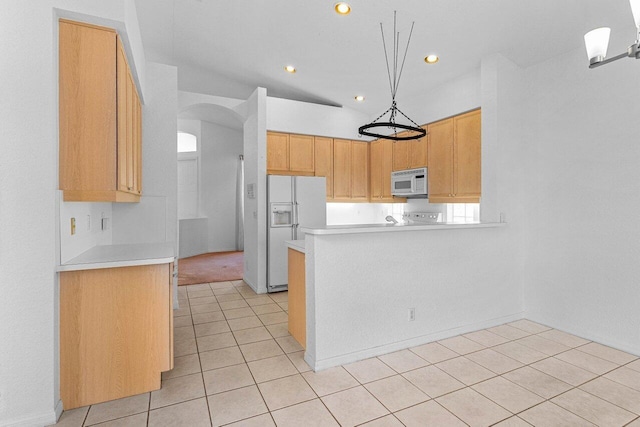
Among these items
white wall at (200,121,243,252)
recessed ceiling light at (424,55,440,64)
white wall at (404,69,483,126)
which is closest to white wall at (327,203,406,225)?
white wall at (404,69,483,126)

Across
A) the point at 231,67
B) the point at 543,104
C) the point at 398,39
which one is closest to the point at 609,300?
the point at 543,104

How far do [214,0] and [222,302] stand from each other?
3.56 meters

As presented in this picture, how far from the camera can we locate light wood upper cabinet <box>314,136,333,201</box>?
5.41 m

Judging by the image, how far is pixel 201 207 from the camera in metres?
8.70

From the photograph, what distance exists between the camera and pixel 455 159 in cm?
416

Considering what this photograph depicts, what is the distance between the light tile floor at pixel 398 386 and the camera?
1.94 metres

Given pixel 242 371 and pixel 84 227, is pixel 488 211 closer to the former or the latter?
pixel 242 371

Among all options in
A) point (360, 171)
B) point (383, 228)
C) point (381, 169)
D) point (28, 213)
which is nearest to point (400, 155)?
point (381, 169)

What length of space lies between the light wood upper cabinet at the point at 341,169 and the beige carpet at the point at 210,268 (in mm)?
2300

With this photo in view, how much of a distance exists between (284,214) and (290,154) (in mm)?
1020

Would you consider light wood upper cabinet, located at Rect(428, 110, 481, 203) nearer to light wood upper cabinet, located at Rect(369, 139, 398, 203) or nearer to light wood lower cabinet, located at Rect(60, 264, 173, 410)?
light wood upper cabinet, located at Rect(369, 139, 398, 203)

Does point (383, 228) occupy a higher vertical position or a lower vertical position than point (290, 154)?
lower

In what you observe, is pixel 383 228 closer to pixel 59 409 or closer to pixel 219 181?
pixel 59 409

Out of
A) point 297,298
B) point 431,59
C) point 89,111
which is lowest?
point 297,298
